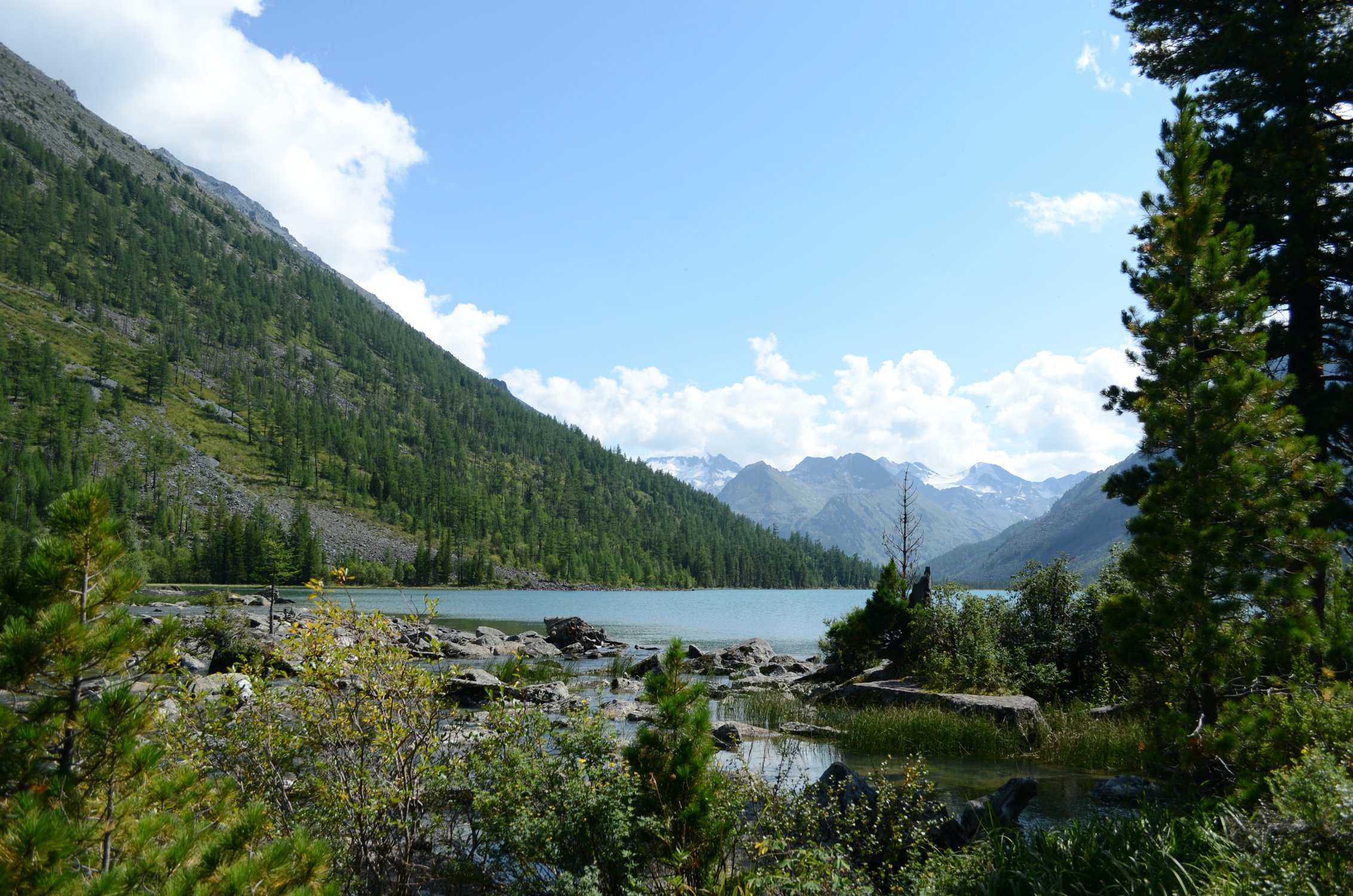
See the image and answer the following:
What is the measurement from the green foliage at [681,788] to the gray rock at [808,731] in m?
11.2

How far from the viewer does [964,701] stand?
15867 mm

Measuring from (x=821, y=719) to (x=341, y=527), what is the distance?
458 feet

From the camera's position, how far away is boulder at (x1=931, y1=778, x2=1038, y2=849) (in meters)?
7.90

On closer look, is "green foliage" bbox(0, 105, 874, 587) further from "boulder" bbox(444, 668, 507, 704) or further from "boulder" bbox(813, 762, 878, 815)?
"boulder" bbox(813, 762, 878, 815)

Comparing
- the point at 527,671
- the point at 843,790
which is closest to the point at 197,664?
the point at 527,671

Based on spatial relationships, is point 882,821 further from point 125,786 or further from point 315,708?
point 125,786

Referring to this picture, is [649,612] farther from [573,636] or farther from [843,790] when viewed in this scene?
[843,790]

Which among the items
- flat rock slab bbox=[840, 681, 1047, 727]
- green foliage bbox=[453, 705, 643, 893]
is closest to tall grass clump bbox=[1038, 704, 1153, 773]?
flat rock slab bbox=[840, 681, 1047, 727]

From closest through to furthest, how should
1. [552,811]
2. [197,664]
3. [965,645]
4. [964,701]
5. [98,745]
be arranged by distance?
[98,745] < [552,811] < [964,701] < [965,645] < [197,664]

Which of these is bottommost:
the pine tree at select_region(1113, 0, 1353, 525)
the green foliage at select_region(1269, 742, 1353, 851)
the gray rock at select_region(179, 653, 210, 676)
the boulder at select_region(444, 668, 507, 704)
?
the gray rock at select_region(179, 653, 210, 676)

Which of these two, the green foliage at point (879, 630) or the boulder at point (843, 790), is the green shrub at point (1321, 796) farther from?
the green foliage at point (879, 630)

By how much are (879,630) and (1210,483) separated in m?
15.4

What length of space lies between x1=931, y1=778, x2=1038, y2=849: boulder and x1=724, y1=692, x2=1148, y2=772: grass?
369 centimetres

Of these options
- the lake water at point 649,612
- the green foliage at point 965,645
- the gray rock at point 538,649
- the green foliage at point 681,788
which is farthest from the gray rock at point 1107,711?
the gray rock at point 538,649
